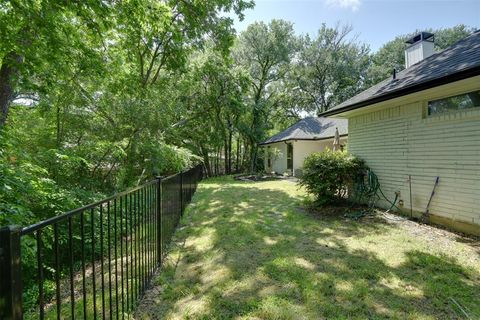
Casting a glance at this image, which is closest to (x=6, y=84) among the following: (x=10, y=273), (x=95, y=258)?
(x=95, y=258)

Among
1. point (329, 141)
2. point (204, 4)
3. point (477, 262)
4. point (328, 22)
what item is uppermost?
point (328, 22)

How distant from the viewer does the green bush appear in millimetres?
6582


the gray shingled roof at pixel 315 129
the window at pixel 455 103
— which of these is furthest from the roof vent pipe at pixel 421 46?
the gray shingled roof at pixel 315 129

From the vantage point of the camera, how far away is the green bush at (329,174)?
21.6 feet

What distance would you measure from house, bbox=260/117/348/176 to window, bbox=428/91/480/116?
30.3 feet

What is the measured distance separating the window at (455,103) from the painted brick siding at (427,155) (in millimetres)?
147

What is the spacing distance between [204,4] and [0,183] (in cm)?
564

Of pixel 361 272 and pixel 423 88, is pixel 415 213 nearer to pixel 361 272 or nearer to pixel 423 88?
pixel 423 88

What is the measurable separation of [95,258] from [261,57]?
21310mm

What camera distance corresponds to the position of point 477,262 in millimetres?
3607

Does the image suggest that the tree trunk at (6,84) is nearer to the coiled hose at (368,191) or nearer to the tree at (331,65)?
the coiled hose at (368,191)

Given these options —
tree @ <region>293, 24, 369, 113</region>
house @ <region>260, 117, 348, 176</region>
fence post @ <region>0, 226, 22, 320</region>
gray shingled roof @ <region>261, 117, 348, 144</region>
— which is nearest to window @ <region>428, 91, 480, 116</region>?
fence post @ <region>0, 226, 22, 320</region>

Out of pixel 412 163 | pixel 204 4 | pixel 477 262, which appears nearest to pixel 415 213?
pixel 412 163

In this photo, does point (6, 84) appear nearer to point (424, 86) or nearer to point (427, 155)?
point (424, 86)
